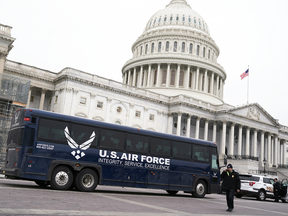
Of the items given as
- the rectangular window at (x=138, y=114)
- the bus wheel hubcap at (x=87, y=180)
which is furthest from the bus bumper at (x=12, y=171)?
the rectangular window at (x=138, y=114)

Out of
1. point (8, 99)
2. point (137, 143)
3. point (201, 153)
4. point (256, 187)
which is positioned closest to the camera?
point (137, 143)

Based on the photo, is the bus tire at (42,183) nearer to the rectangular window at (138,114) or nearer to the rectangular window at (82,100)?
the rectangular window at (82,100)

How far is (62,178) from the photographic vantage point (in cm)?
1600

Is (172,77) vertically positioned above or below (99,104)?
above

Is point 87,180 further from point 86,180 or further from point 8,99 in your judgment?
point 8,99

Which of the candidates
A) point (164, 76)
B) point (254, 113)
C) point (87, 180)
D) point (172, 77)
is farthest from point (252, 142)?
point (87, 180)

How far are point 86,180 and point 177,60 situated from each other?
2440 inches

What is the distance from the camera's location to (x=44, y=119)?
→ 632 inches

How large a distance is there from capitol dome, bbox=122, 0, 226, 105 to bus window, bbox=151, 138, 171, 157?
53320 millimetres

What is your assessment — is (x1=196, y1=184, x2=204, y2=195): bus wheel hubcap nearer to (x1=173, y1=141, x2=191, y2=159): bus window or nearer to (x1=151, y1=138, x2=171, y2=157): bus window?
(x1=173, y1=141, x2=191, y2=159): bus window

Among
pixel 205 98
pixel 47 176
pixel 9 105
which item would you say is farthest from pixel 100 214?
pixel 205 98

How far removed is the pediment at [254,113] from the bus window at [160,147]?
46.0 meters

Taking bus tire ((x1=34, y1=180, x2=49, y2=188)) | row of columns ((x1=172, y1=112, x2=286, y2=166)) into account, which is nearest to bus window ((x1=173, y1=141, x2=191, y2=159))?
bus tire ((x1=34, y1=180, x2=49, y2=188))

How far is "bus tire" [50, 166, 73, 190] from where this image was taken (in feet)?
51.7
